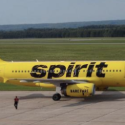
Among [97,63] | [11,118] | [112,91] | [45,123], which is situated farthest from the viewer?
[112,91]

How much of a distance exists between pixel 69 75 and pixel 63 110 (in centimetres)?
653

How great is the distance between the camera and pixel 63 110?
33.8 m

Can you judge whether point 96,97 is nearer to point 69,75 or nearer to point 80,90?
point 80,90

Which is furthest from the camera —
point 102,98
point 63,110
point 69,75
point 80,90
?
point 69,75

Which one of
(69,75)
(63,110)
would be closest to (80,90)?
(69,75)

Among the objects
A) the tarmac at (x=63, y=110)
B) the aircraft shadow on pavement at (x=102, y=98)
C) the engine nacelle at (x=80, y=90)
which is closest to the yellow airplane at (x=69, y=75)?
the engine nacelle at (x=80, y=90)

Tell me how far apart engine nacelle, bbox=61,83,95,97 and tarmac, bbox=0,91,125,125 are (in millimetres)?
717

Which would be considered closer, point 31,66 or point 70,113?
point 70,113

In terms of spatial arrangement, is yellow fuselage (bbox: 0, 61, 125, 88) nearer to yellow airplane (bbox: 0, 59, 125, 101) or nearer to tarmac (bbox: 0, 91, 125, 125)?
yellow airplane (bbox: 0, 59, 125, 101)

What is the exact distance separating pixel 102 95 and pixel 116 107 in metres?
6.48

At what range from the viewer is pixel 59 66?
40.4 m

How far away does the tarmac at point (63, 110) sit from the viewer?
29859mm

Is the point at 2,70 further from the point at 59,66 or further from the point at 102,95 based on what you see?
the point at 102,95

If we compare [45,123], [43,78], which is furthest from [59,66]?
[45,123]
